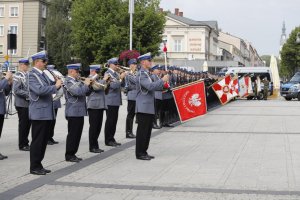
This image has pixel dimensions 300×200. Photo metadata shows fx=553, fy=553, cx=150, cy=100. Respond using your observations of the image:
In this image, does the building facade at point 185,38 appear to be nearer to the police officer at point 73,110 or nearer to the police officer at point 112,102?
the police officer at point 112,102

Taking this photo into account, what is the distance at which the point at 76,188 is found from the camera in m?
7.38

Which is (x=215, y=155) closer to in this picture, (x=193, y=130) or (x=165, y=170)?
(x=165, y=170)

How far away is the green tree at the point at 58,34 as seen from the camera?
6762 cm

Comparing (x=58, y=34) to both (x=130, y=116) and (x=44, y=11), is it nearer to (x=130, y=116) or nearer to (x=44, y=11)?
(x=44, y=11)

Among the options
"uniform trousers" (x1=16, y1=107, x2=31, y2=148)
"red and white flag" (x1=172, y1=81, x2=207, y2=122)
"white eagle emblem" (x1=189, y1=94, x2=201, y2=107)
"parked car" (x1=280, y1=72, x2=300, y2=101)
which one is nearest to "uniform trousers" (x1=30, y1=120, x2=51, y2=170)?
"uniform trousers" (x1=16, y1=107, x2=31, y2=148)

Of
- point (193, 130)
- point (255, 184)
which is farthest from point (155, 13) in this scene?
point (255, 184)

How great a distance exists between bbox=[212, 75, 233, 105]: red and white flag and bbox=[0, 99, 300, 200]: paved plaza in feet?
25.8

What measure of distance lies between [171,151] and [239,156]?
1.46 metres

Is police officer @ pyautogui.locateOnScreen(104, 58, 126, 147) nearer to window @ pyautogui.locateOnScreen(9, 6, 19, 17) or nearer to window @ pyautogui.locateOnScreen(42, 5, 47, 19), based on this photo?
window @ pyautogui.locateOnScreen(9, 6, 19, 17)

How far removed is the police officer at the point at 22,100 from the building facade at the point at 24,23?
5897cm

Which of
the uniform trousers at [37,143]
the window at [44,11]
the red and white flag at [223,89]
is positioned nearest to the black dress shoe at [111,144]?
the uniform trousers at [37,143]

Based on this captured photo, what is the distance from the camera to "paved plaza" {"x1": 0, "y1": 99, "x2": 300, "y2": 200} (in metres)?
7.11

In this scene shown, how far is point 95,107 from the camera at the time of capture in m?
11.1

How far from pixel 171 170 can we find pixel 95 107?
110 inches
